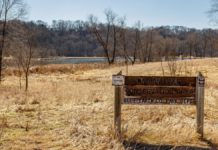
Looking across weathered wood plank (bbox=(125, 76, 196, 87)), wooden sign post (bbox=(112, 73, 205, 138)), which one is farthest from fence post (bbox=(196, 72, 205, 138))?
weathered wood plank (bbox=(125, 76, 196, 87))

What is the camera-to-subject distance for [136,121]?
8.45m

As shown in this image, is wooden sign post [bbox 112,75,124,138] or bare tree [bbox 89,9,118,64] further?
bare tree [bbox 89,9,118,64]

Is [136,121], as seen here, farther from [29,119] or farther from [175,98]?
[29,119]

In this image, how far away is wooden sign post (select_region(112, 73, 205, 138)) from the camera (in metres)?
7.39

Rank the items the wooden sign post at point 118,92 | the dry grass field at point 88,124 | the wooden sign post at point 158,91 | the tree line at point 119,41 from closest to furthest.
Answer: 1. the dry grass field at point 88,124
2. the wooden sign post at point 118,92
3. the wooden sign post at point 158,91
4. the tree line at point 119,41

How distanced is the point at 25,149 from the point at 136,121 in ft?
9.65

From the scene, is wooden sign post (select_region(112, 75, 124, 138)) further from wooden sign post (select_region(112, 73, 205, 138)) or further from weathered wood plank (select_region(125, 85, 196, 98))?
weathered wood plank (select_region(125, 85, 196, 98))

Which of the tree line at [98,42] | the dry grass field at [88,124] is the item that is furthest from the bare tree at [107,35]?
the dry grass field at [88,124]

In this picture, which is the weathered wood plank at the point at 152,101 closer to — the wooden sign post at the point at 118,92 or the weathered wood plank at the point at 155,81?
the wooden sign post at the point at 118,92

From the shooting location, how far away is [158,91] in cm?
743

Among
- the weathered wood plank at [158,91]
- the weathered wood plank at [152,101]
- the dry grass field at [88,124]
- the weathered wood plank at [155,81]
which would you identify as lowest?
the dry grass field at [88,124]

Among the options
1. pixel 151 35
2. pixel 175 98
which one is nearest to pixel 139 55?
pixel 151 35

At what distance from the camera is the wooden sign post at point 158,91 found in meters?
7.39

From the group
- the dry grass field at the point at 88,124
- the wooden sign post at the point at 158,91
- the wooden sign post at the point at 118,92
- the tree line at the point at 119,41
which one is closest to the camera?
the dry grass field at the point at 88,124
